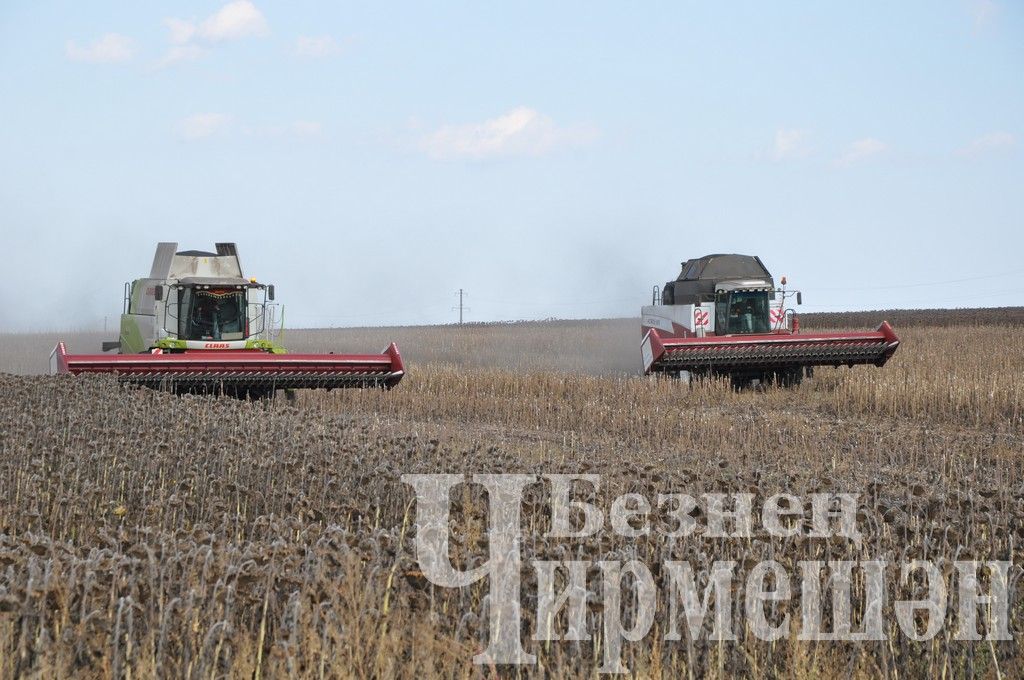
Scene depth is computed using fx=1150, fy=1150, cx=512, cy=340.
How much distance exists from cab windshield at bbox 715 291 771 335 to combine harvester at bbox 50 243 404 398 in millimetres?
6145

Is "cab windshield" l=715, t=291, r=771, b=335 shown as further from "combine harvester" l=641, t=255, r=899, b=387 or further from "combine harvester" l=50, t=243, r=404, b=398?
"combine harvester" l=50, t=243, r=404, b=398

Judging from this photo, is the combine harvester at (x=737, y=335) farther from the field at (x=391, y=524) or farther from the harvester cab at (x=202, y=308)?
the harvester cab at (x=202, y=308)

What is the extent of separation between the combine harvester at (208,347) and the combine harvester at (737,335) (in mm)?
4592

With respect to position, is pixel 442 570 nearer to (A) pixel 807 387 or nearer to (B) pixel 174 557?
(B) pixel 174 557

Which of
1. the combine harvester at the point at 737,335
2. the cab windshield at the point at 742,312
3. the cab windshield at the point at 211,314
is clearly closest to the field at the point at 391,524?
the combine harvester at the point at 737,335

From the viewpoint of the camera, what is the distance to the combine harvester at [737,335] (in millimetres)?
17047

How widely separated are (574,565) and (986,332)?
1218 inches

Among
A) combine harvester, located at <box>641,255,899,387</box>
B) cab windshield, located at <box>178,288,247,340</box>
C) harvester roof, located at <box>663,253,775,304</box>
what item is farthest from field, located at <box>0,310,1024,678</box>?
harvester roof, located at <box>663,253,775,304</box>

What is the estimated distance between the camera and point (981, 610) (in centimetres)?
482

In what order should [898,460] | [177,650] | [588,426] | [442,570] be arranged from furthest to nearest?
[588,426] < [898,460] < [442,570] < [177,650]

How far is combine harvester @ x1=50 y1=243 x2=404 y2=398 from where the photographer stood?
47.4 feet

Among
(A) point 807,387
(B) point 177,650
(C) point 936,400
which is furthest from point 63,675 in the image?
(A) point 807,387

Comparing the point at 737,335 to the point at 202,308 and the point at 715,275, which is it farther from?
the point at 202,308

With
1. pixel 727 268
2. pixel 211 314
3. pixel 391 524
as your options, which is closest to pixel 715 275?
pixel 727 268
